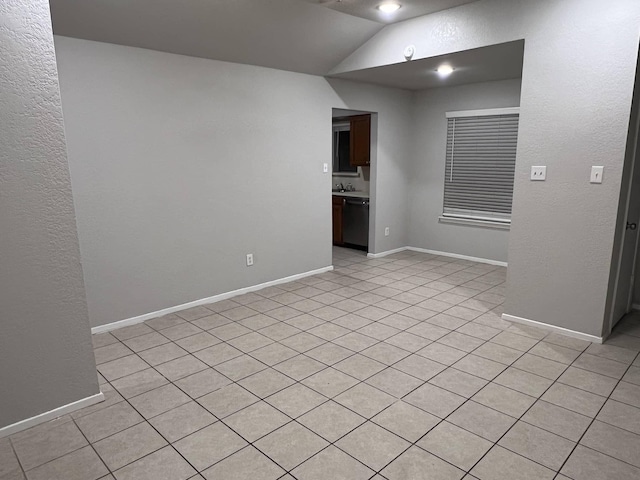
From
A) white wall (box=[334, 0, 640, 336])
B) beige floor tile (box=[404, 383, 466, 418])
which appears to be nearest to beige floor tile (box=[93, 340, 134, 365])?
beige floor tile (box=[404, 383, 466, 418])

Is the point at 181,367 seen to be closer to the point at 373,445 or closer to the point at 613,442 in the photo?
the point at 373,445

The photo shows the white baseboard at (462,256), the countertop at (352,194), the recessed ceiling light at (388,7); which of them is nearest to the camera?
the recessed ceiling light at (388,7)

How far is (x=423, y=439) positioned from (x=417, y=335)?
127 centimetres

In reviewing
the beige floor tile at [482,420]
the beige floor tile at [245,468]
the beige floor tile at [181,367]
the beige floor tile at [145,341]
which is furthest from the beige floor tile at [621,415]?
the beige floor tile at [145,341]

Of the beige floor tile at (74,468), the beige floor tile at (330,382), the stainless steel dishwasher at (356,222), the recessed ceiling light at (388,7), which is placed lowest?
the beige floor tile at (74,468)

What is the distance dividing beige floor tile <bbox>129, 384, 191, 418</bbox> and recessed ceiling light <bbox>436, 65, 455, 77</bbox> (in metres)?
3.81

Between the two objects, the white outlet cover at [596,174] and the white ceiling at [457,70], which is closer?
the white outlet cover at [596,174]

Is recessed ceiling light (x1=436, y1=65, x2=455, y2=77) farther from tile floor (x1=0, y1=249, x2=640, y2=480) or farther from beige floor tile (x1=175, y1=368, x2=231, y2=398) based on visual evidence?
beige floor tile (x1=175, y1=368, x2=231, y2=398)

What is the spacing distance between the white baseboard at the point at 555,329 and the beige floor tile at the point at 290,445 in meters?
2.23

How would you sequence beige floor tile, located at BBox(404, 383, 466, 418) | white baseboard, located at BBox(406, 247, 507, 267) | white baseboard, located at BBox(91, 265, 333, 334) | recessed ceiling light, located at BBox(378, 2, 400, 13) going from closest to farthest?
beige floor tile, located at BBox(404, 383, 466, 418) < recessed ceiling light, located at BBox(378, 2, 400, 13) < white baseboard, located at BBox(91, 265, 333, 334) < white baseboard, located at BBox(406, 247, 507, 267)

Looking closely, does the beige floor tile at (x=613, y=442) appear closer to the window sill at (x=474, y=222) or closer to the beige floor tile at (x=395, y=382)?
the beige floor tile at (x=395, y=382)

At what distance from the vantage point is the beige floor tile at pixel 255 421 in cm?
213

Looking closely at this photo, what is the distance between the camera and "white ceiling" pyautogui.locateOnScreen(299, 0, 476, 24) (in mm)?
3275

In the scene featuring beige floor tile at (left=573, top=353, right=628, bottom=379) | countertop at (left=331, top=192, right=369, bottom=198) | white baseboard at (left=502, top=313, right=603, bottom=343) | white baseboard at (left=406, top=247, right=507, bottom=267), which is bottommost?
beige floor tile at (left=573, top=353, right=628, bottom=379)
